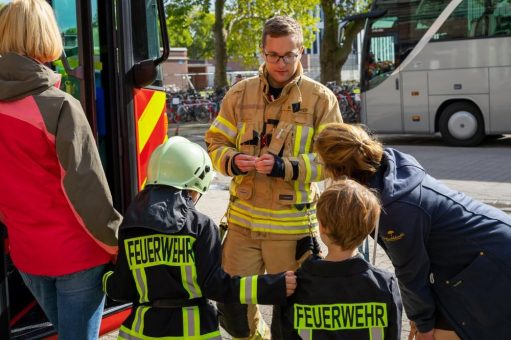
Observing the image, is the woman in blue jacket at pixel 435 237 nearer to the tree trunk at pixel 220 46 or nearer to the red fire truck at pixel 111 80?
the red fire truck at pixel 111 80

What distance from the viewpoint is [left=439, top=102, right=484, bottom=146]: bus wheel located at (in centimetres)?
1492

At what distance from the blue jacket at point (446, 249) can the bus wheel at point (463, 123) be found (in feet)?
40.9

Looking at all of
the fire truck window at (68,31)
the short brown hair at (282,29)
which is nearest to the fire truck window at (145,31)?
the fire truck window at (68,31)

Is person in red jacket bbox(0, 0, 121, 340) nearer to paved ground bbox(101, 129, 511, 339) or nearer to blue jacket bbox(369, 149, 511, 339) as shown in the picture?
blue jacket bbox(369, 149, 511, 339)

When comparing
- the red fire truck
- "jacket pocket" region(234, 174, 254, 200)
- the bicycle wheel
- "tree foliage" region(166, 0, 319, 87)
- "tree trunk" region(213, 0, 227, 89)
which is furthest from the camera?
"tree foliage" region(166, 0, 319, 87)

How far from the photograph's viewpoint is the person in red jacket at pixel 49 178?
277 cm

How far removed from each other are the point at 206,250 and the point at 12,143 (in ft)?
2.70

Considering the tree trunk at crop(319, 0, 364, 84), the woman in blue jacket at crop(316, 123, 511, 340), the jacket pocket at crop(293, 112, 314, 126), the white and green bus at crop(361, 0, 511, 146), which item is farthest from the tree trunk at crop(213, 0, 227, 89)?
the woman in blue jacket at crop(316, 123, 511, 340)

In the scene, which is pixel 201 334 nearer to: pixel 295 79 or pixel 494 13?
pixel 295 79

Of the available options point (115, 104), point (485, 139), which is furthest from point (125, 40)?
point (485, 139)

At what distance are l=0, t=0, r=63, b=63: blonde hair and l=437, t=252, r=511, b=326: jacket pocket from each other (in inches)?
69.3

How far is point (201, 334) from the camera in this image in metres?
2.74

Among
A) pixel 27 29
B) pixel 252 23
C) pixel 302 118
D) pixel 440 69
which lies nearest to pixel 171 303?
pixel 27 29

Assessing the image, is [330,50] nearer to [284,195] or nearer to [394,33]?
[394,33]
